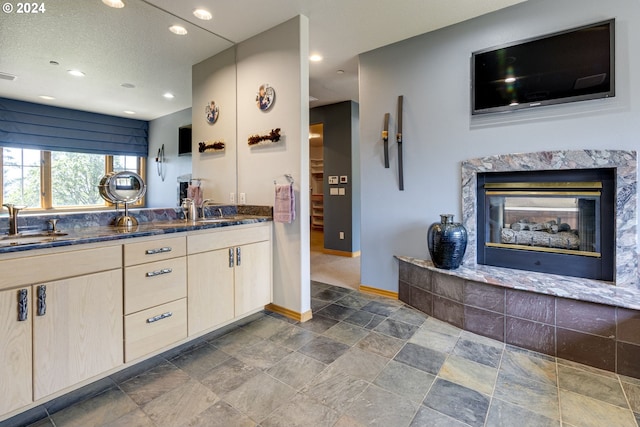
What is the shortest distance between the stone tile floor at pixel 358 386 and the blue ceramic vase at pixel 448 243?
57cm

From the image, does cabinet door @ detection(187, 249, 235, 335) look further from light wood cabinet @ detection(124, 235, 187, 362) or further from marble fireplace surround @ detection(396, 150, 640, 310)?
marble fireplace surround @ detection(396, 150, 640, 310)

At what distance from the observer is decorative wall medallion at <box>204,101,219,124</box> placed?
304 centimetres

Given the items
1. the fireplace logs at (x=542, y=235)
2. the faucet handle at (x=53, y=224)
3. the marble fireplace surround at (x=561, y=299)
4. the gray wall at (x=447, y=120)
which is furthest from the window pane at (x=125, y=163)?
the fireplace logs at (x=542, y=235)

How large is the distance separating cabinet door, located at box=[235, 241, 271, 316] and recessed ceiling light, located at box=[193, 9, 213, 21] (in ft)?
6.55

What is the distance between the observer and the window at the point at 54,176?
5.59ft

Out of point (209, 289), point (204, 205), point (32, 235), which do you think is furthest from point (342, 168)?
point (32, 235)

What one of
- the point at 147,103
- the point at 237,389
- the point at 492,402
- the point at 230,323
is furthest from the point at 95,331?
the point at 492,402

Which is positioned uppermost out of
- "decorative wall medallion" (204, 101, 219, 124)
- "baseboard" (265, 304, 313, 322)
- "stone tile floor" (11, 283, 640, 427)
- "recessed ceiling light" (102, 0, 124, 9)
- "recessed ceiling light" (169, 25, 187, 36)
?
"recessed ceiling light" (169, 25, 187, 36)

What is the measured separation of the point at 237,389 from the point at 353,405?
2.23ft

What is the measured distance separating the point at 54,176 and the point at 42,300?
2.71 feet

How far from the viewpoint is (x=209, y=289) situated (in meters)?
2.25

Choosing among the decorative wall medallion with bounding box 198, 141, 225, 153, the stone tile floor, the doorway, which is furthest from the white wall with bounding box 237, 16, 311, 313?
the doorway

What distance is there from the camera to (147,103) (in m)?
2.34

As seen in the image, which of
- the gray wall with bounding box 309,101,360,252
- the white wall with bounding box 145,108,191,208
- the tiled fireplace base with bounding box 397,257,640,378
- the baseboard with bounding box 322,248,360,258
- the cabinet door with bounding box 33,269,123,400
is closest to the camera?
the cabinet door with bounding box 33,269,123,400
